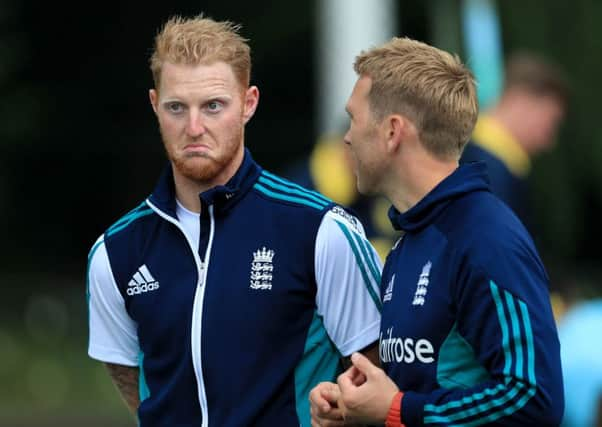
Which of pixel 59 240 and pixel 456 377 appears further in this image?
pixel 59 240

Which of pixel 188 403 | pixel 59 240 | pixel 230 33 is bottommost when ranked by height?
pixel 59 240

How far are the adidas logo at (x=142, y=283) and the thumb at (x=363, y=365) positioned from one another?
2.59 ft

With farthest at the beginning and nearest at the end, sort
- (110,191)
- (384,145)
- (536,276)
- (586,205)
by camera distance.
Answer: (110,191), (586,205), (384,145), (536,276)

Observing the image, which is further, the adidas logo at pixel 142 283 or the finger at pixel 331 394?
the adidas logo at pixel 142 283

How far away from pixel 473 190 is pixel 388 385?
60 cm

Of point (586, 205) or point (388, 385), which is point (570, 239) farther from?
point (388, 385)

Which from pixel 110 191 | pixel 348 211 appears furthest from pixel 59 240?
pixel 348 211

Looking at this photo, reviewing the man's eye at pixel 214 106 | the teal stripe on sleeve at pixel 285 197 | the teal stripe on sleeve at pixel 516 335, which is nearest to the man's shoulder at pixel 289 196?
the teal stripe on sleeve at pixel 285 197

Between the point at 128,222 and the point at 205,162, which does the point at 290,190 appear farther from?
the point at 128,222

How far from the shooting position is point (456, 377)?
13.0ft

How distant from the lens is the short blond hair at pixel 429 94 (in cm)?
412

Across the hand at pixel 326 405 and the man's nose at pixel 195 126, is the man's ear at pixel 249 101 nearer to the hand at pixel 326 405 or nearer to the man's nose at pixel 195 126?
the man's nose at pixel 195 126

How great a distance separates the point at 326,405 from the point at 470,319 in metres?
0.52

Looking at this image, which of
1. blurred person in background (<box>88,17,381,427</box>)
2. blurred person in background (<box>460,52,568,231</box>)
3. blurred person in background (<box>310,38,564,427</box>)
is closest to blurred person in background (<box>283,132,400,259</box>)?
blurred person in background (<box>460,52,568,231</box>)
